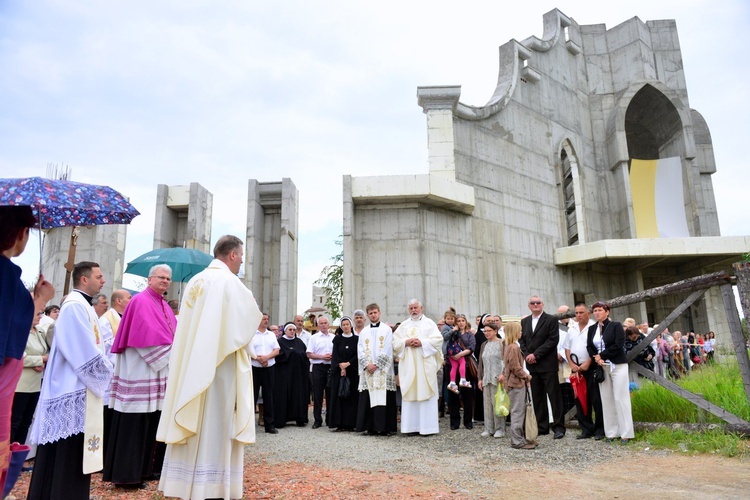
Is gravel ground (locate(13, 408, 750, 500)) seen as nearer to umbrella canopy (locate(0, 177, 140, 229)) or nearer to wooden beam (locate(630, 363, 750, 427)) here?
wooden beam (locate(630, 363, 750, 427))

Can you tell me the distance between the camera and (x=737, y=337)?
20.6ft

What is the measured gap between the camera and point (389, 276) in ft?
51.7

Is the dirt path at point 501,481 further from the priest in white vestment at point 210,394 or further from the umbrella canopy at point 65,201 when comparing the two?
the umbrella canopy at point 65,201

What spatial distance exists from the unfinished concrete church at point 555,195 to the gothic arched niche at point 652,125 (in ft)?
0.22

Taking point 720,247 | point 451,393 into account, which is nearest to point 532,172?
point 720,247

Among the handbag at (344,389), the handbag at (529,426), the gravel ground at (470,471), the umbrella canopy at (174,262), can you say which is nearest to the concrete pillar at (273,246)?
the umbrella canopy at (174,262)

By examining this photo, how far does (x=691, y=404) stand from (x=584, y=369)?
4.51ft

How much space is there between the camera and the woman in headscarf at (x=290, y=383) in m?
9.13

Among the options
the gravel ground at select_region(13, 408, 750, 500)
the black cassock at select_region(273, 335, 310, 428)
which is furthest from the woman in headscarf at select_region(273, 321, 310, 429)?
the gravel ground at select_region(13, 408, 750, 500)

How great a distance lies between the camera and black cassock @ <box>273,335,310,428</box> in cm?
912

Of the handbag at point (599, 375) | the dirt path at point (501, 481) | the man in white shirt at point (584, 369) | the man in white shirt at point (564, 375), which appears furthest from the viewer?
the man in white shirt at point (564, 375)

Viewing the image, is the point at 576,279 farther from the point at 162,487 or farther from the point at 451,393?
the point at 162,487

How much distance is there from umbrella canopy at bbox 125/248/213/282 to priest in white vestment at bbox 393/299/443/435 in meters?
3.88

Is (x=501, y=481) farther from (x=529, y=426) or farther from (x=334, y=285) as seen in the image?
(x=334, y=285)
